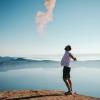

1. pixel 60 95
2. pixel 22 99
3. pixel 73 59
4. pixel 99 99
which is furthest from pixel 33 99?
pixel 99 99

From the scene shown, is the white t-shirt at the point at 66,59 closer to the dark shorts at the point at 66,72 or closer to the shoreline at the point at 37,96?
the dark shorts at the point at 66,72

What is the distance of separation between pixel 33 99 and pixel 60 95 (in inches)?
71.5

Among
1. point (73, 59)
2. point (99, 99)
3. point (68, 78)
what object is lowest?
point (99, 99)

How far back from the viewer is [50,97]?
14875mm

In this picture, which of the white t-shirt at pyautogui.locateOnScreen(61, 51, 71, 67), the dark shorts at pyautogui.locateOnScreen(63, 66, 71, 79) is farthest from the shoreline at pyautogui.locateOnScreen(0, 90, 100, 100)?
the white t-shirt at pyautogui.locateOnScreen(61, 51, 71, 67)

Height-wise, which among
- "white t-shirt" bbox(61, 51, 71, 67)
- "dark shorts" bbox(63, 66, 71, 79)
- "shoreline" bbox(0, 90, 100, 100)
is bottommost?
"shoreline" bbox(0, 90, 100, 100)

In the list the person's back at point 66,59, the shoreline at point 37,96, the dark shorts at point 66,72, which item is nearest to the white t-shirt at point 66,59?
the person's back at point 66,59

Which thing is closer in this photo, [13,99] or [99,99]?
[13,99]

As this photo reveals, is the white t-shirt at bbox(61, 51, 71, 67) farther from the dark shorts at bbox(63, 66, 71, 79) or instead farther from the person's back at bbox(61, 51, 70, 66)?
the dark shorts at bbox(63, 66, 71, 79)

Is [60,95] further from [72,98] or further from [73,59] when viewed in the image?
[73,59]

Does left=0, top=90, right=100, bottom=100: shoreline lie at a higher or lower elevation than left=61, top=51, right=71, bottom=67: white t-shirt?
lower

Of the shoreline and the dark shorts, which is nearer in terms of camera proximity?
the shoreline

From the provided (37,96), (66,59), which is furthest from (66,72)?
(37,96)

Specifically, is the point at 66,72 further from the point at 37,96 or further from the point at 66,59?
the point at 37,96
